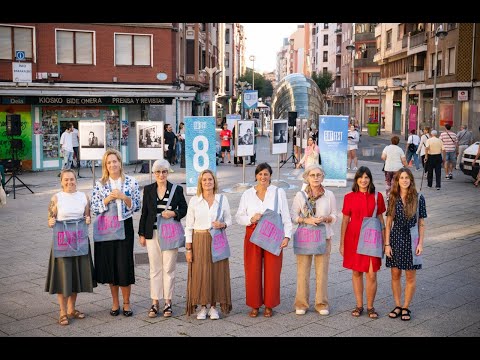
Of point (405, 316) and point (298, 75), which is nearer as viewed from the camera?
point (405, 316)

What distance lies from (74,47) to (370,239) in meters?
22.5

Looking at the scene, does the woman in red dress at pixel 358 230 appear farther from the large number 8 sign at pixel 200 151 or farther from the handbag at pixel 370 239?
the large number 8 sign at pixel 200 151

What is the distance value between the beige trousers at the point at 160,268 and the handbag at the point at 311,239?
148 cm

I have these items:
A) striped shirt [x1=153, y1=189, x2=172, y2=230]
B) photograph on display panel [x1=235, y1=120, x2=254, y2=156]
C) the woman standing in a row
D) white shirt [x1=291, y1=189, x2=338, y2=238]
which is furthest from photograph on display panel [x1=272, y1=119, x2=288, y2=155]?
the woman standing in a row

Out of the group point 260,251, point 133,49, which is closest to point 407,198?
point 260,251

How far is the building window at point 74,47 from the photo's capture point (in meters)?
26.6

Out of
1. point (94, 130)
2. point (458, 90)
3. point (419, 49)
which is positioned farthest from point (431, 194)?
point (419, 49)

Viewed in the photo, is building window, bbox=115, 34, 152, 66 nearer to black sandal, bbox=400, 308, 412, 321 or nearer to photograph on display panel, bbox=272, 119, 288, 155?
photograph on display panel, bbox=272, 119, 288, 155

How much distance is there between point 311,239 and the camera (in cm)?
743

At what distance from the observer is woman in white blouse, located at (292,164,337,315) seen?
7.45m

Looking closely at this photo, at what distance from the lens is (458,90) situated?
139ft

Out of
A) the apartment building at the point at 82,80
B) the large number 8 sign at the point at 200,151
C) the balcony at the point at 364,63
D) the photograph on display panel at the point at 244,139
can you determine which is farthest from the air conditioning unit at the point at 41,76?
the balcony at the point at 364,63
